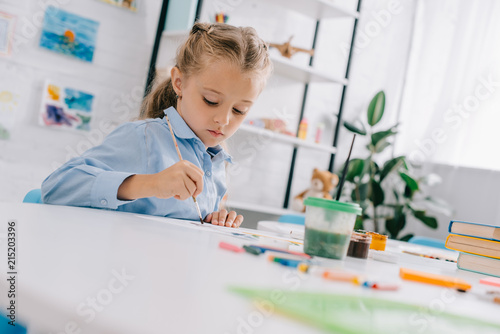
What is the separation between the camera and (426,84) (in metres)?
3.86

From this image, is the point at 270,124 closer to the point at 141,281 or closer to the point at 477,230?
the point at 477,230

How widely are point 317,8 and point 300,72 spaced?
0.41 m

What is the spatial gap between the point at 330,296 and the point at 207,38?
1045mm

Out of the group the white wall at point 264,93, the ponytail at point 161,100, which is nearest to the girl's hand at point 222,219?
the ponytail at point 161,100

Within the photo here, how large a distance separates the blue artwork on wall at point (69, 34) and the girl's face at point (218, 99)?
145 centimetres

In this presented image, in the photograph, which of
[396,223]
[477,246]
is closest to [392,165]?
[396,223]

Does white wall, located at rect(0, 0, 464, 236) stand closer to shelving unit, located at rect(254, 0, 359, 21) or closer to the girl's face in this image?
shelving unit, located at rect(254, 0, 359, 21)

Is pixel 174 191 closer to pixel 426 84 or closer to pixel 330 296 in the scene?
pixel 330 296

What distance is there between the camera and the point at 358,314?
Answer: 1.40 ft

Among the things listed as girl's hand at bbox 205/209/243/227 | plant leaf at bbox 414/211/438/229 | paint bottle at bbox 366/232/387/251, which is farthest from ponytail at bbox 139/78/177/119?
plant leaf at bbox 414/211/438/229

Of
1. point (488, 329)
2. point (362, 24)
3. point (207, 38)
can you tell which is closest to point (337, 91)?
point (362, 24)

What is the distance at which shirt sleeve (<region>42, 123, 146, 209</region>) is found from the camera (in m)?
1.04

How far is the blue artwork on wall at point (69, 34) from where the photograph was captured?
246cm

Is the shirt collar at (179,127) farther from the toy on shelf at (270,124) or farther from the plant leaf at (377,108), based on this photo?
the plant leaf at (377,108)
